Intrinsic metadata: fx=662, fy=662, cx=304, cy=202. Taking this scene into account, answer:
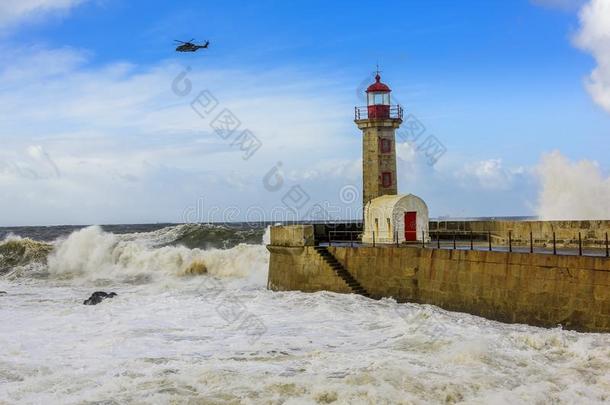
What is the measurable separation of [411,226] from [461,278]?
204 inches

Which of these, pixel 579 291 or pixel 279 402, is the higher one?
pixel 579 291

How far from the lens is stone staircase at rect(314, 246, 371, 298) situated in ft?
54.7

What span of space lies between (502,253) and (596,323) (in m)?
2.53

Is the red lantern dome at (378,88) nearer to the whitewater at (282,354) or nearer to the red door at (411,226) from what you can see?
the red door at (411,226)

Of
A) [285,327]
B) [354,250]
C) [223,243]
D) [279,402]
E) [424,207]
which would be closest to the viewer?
[279,402]

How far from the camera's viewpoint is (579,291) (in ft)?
37.9

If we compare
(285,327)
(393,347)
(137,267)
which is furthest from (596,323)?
(137,267)

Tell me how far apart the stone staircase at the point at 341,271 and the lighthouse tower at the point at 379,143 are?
3694 mm

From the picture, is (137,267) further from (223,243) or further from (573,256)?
(573,256)

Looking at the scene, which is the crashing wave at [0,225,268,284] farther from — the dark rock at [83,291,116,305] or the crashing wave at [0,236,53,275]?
the dark rock at [83,291,116,305]

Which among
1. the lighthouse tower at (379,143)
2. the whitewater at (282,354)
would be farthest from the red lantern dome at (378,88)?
the whitewater at (282,354)

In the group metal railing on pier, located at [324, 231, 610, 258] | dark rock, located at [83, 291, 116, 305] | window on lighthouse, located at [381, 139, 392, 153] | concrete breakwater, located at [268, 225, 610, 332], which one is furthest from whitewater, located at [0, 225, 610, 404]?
window on lighthouse, located at [381, 139, 392, 153]

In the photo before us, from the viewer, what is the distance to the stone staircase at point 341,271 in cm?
1669

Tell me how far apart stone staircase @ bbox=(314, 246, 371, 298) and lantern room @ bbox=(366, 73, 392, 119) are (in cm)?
524
